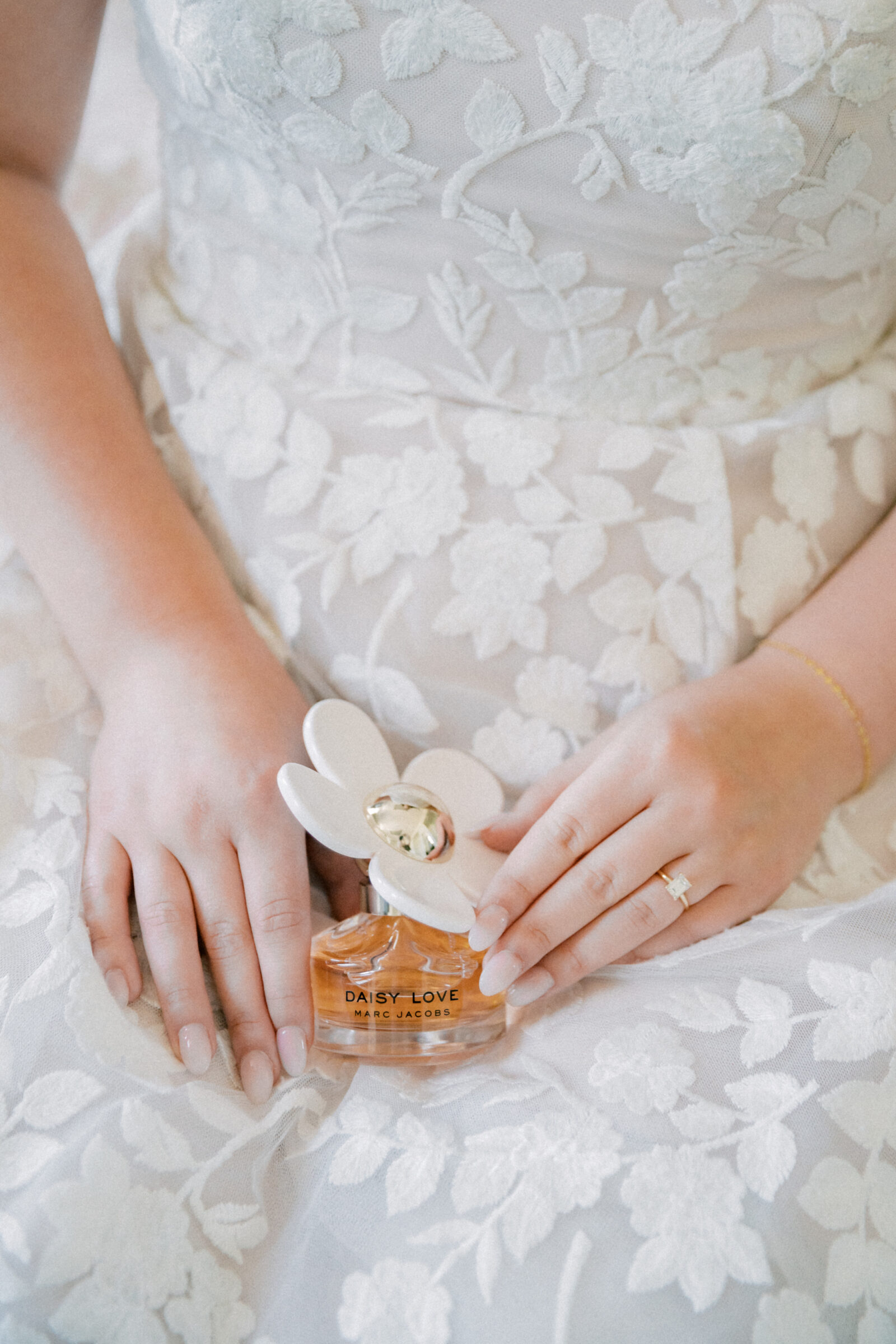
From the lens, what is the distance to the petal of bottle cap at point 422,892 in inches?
23.8

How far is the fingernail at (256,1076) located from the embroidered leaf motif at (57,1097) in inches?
3.9

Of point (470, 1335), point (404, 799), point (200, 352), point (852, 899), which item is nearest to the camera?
point (470, 1335)

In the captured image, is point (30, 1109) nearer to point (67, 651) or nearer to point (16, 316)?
point (67, 651)

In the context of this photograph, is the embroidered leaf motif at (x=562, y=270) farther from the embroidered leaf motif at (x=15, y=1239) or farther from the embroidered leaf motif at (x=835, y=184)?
the embroidered leaf motif at (x=15, y=1239)

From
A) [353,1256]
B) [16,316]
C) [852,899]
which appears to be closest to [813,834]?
[852,899]

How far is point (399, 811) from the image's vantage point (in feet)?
2.15

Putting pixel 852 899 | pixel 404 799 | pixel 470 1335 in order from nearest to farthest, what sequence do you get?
pixel 470 1335 → pixel 404 799 → pixel 852 899

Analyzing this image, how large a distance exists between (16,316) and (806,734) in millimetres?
719

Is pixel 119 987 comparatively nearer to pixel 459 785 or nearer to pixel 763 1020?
pixel 459 785

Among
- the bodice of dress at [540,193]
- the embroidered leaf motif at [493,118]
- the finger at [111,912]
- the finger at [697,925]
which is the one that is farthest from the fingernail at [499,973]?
the embroidered leaf motif at [493,118]

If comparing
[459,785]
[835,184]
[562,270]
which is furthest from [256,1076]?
[835,184]

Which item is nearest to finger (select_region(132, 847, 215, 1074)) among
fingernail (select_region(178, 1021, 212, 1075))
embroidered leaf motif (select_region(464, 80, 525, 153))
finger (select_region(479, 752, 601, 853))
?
fingernail (select_region(178, 1021, 212, 1075))

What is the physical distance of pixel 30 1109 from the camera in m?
0.57

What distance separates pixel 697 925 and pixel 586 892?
0.10 meters
